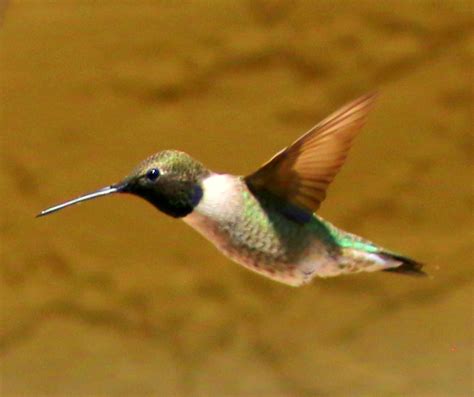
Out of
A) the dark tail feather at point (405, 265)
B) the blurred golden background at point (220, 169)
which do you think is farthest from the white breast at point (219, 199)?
the blurred golden background at point (220, 169)

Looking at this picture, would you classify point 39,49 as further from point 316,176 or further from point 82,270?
point 316,176

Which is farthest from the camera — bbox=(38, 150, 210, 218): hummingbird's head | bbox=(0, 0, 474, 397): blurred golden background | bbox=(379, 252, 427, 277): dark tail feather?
bbox=(0, 0, 474, 397): blurred golden background

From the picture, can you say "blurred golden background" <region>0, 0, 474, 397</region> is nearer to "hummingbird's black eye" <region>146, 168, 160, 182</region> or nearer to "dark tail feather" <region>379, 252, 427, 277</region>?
"dark tail feather" <region>379, 252, 427, 277</region>

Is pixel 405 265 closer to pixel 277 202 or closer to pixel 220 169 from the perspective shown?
pixel 277 202

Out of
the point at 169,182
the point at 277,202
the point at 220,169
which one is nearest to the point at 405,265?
the point at 277,202

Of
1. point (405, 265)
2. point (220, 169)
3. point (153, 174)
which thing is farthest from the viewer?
point (220, 169)

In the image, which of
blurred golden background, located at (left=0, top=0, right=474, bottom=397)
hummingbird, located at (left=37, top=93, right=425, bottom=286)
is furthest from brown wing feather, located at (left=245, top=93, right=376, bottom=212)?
blurred golden background, located at (left=0, top=0, right=474, bottom=397)
